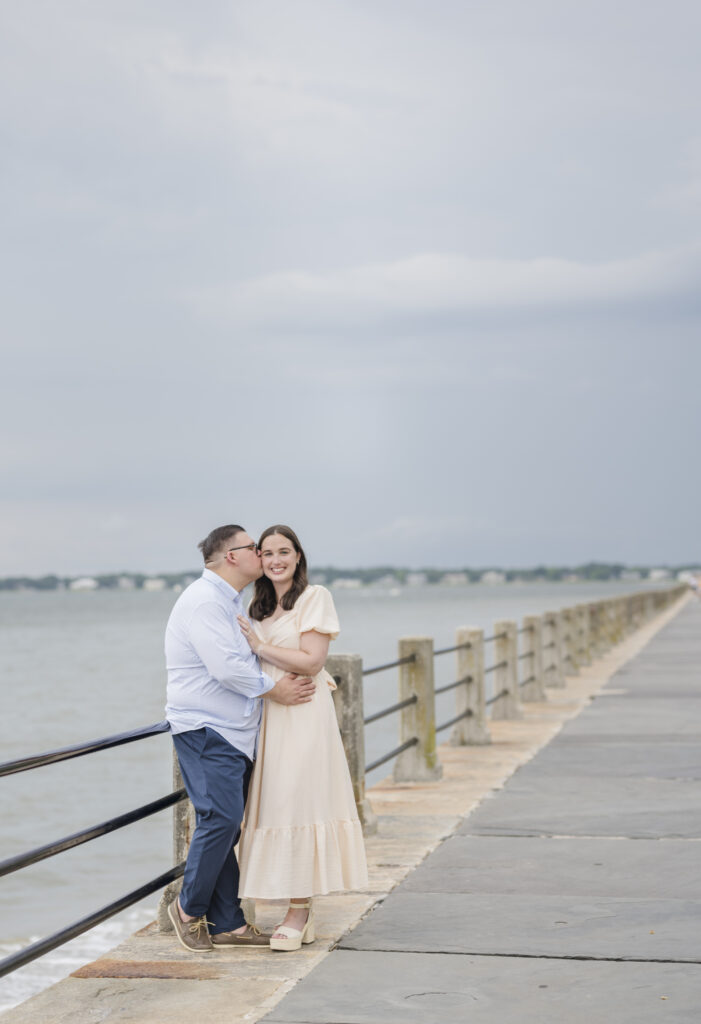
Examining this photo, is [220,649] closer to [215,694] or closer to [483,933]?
[215,694]

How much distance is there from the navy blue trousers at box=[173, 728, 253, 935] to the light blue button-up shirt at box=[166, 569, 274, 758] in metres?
0.05

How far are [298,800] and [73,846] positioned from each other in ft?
3.46

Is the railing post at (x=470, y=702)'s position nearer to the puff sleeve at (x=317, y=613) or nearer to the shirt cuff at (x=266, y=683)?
the puff sleeve at (x=317, y=613)

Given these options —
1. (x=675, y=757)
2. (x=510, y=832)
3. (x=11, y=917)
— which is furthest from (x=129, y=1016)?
(x=11, y=917)

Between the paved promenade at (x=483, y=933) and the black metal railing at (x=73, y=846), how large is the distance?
0.29 meters

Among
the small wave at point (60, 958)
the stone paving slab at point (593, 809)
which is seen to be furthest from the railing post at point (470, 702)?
the small wave at point (60, 958)

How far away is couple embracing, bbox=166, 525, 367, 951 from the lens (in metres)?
5.57

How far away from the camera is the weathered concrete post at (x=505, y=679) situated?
16.1m

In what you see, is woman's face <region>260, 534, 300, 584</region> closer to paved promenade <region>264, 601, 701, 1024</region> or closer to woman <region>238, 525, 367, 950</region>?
woman <region>238, 525, 367, 950</region>

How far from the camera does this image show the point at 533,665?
18438 mm

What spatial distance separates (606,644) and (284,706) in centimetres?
2474

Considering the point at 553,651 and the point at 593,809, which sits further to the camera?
the point at 553,651

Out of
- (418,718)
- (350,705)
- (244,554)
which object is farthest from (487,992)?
(418,718)

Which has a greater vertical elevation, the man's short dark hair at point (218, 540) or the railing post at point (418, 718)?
the man's short dark hair at point (218, 540)
